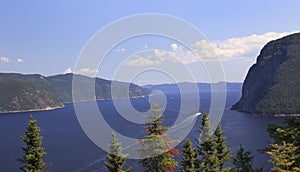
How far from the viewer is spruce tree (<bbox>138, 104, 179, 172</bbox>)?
25.5m

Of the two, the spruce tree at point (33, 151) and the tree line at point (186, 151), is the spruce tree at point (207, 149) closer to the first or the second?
the tree line at point (186, 151)

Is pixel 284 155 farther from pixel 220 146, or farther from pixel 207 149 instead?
pixel 220 146

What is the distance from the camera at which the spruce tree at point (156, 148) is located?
83.6 feet

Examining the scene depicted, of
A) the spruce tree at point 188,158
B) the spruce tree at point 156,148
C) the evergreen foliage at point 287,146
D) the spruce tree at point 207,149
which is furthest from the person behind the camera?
the spruce tree at point 207,149

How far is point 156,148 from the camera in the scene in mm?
25688

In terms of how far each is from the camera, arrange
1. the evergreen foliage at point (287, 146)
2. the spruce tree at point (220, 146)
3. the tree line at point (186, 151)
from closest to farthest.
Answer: the evergreen foliage at point (287, 146) → the tree line at point (186, 151) → the spruce tree at point (220, 146)

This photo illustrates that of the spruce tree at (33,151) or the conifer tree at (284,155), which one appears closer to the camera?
the conifer tree at (284,155)

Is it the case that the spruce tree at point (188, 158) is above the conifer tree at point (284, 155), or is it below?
below

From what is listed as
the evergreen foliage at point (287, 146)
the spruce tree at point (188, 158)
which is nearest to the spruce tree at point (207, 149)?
the spruce tree at point (188, 158)

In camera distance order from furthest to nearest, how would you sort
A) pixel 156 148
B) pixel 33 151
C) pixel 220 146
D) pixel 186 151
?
pixel 220 146
pixel 186 151
pixel 33 151
pixel 156 148

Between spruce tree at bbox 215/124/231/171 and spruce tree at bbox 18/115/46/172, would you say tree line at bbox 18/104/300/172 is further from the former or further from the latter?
spruce tree at bbox 215/124/231/171

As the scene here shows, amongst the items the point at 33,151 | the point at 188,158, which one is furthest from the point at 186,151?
the point at 33,151

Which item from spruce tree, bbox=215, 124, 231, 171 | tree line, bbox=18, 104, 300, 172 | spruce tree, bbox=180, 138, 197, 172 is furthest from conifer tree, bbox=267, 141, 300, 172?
spruce tree, bbox=215, 124, 231, 171

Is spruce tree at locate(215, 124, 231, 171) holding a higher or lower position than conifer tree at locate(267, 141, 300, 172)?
lower
